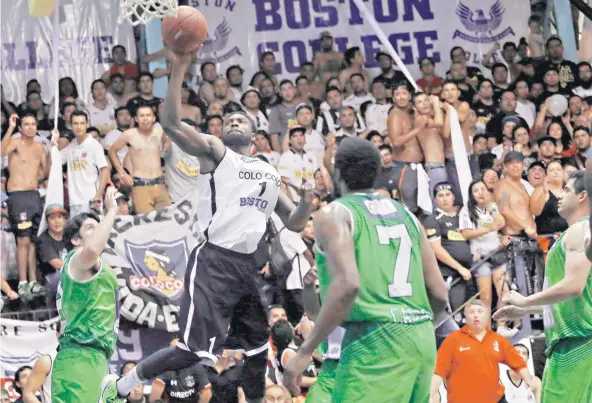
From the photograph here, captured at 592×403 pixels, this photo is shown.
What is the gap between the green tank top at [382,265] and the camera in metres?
6.72

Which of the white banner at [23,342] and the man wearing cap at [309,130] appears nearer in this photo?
the white banner at [23,342]

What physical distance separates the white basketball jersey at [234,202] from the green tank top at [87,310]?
2.99 feet

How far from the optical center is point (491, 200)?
15109 millimetres

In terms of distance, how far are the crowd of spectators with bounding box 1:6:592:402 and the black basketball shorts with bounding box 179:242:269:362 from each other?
3108 mm

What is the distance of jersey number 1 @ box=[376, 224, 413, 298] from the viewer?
22.2 ft

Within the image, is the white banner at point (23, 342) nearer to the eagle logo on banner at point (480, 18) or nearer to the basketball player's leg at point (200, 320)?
the basketball player's leg at point (200, 320)

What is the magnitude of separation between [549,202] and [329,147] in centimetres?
290

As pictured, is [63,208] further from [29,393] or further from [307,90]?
[307,90]

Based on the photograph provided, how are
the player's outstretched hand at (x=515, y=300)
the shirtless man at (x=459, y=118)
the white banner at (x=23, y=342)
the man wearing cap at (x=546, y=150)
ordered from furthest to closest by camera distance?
the man wearing cap at (x=546, y=150) < the shirtless man at (x=459, y=118) < the white banner at (x=23, y=342) < the player's outstretched hand at (x=515, y=300)

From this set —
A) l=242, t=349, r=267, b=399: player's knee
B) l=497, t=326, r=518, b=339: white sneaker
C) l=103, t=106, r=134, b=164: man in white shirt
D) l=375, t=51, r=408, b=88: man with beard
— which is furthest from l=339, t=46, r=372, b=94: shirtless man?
l=242, t=349, r=267, b=399: player's knee

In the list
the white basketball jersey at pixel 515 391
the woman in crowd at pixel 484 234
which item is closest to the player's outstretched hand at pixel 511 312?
the white basketball jersey at pixel 515 391

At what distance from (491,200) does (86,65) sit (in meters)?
7.10

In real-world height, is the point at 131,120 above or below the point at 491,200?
above

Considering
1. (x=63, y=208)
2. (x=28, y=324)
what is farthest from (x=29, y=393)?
(x=63, y=208)
